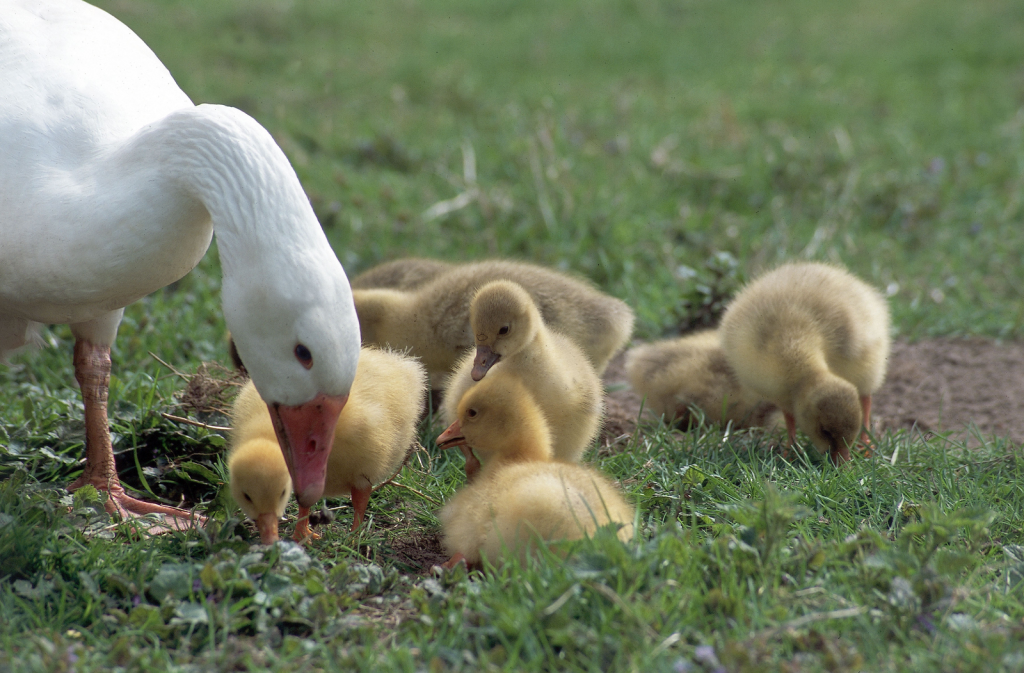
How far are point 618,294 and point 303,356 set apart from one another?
360 centimetres

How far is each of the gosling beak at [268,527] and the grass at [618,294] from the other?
104 millimetres

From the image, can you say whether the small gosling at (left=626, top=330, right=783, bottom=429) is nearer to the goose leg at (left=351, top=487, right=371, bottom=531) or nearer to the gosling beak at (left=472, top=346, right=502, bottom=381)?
the gosling beak at (left=472, top=346, right=502, bottom=381)

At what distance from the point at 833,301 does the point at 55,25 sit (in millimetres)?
3677

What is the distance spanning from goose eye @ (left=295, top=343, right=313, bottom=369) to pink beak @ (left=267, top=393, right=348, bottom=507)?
0.12 m

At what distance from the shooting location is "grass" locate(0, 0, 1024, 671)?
2.65 meters

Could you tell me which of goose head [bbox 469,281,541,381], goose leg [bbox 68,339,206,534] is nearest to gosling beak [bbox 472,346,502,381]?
goose head [bbox 469,281,541,381]

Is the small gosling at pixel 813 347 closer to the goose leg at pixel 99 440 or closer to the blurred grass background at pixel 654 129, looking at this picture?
the blurred grass background at pixel 654 129

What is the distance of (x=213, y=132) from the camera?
3139 mm

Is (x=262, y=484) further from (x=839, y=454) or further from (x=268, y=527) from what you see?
(x=839, y=454)

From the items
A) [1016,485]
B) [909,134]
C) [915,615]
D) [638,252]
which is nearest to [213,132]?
[915,615]

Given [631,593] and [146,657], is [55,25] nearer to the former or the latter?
[146,657]

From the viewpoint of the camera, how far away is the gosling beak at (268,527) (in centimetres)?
323

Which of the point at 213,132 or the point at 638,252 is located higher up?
the point at 213,132

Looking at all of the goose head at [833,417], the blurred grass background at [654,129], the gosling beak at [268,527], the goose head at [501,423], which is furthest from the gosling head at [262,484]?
the blurred grass background at [654,129]
